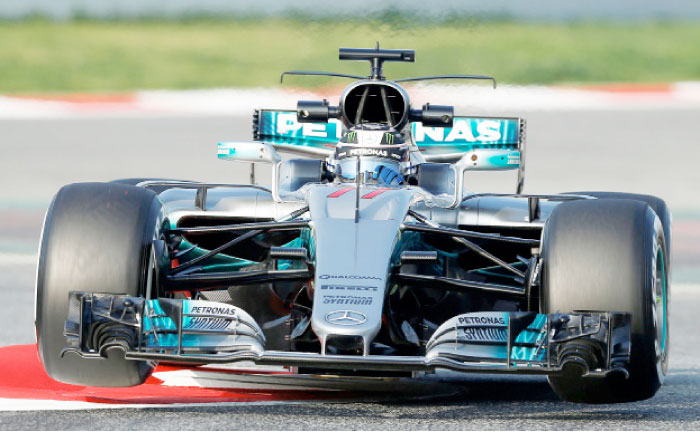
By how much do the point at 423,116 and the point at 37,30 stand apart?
26.3m

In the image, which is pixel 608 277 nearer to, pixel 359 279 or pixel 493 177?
pixel 359 279

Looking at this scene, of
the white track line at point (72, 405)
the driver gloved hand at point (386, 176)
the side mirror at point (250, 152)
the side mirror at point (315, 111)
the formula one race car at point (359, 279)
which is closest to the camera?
the formula one race car at point (359, 279)

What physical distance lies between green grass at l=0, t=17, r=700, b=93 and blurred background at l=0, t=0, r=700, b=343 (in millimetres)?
62

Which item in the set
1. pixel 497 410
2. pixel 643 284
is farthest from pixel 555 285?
pixel 497 410

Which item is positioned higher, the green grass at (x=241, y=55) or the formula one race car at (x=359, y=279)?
the green grass at (x=241, y=55)

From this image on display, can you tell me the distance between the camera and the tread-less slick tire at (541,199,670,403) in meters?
5.95

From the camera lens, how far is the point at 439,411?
252 inches

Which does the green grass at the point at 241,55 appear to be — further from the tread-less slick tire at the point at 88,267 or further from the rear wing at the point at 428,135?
the tread-less slick tire at the point at 88,267

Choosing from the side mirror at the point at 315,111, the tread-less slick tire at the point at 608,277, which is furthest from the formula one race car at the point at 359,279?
the side mirror at the point at 315,111

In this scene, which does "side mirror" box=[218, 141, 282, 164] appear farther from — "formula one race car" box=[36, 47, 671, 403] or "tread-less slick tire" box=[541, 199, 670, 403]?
"tread-less slick tire" box=[541, 199, 670, 403]

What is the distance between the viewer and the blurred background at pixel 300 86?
13.9m

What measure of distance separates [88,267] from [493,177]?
498 inches

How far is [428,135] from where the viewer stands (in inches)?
372

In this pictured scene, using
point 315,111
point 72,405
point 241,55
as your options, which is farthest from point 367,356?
point 241,55
